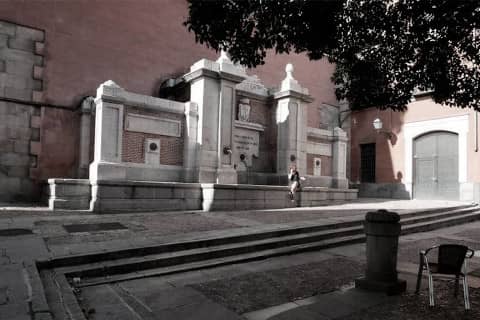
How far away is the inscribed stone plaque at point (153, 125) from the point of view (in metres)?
11.4

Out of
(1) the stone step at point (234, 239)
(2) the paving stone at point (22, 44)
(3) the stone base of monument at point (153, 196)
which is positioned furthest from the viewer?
(2) the paving stone at point (22, 44)

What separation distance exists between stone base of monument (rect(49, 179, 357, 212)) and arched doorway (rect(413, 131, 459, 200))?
978 cm

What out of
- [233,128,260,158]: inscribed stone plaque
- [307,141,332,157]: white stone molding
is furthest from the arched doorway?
[233,128,260,158]: inscribed stone plaque

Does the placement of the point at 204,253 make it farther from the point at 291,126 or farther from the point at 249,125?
the point at 291,126

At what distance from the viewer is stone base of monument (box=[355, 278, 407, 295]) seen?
4.48 metres

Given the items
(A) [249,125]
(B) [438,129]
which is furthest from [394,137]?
(A) [249,125]

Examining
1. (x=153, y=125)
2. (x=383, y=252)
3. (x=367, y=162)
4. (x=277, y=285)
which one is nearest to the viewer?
(x=383, y=252)

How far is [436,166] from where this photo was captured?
17.6m

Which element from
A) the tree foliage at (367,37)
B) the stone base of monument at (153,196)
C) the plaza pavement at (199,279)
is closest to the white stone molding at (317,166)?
the stone base of monument at (153,196)

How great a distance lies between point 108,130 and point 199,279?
23.7 feet

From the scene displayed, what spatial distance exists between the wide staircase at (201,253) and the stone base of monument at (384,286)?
2030mm

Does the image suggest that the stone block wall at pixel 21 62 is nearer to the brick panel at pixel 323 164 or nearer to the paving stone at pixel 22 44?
the paving stone at pixel 22 44

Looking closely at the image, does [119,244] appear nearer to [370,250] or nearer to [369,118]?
[370,250]

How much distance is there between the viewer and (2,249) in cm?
545
